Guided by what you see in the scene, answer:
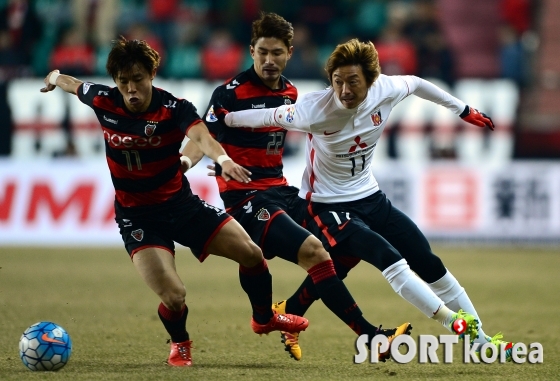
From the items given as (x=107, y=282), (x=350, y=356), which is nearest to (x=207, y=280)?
(x=107, y=282)

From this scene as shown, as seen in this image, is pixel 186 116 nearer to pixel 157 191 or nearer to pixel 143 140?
pixel 143 140

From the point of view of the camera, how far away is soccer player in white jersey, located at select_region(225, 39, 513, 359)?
244 inches

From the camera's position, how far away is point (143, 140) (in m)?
6.30

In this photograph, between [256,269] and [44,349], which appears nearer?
[44,349]

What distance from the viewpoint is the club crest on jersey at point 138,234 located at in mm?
6422

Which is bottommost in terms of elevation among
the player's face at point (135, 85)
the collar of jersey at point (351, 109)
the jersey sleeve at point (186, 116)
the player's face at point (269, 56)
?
the jersey sleeve at point (186, 116)

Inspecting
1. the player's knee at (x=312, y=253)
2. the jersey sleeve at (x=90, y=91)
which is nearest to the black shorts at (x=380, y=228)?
the player's knee at (x=312, y=253)

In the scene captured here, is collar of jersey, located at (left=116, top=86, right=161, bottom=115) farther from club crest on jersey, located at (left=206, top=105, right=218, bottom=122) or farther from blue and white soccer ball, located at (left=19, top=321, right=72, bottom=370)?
blue and white soccer ball, located at (left=19, top=321, right=72, bottom=370)

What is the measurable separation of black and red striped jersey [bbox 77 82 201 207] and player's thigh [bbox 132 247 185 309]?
36cm

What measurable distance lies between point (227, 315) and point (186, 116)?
126 inches

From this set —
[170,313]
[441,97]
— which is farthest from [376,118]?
[170,313]

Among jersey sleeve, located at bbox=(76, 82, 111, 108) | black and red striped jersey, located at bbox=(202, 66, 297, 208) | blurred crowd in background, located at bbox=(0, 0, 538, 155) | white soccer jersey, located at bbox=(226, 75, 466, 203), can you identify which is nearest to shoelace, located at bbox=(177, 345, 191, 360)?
black and red striped jersey, located at bbox=(202, 66, 297, 208)

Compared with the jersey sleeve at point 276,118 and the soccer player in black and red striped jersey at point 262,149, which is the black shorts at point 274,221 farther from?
the jersey sleeve at point 276,118

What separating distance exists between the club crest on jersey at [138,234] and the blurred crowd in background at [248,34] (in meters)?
9.49
